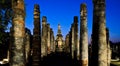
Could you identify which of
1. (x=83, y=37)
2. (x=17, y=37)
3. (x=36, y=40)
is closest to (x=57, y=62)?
(x=83, y=37)

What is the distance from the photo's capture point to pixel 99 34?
14.3 meters

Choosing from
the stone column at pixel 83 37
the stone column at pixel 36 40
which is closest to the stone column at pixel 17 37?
the stone column at pixel 36 40

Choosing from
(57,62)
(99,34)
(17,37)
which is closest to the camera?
(17,37)

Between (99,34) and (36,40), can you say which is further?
(36,40)

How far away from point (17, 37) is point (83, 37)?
11.2 meters

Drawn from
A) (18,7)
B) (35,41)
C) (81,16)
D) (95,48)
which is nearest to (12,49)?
(18,7)

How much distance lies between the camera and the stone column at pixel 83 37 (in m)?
23.0

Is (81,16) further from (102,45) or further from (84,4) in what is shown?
(102,45)

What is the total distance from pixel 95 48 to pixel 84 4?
10580 mm

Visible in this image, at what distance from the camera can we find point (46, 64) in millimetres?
28594

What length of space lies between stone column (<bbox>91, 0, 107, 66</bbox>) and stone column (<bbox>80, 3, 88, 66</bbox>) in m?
8.60

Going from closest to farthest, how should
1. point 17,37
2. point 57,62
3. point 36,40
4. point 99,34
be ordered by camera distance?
point 17,37 → point 99,34 → point 36,40 → point 57,62

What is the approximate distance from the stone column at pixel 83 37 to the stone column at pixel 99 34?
8.60m

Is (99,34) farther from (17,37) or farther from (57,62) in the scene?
(57,62)
